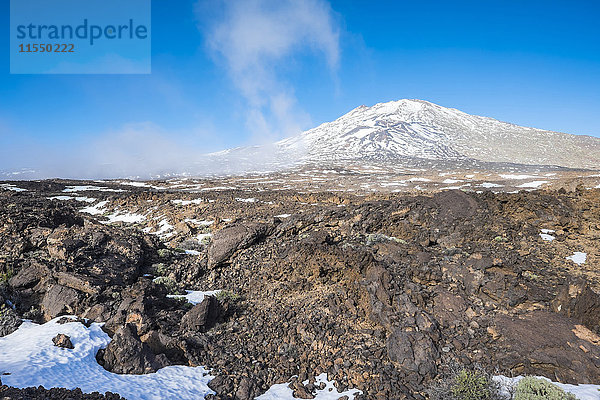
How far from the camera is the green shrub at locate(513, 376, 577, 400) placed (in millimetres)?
4195

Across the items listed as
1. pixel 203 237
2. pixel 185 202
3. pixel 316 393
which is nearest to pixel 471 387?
pixel 316 393

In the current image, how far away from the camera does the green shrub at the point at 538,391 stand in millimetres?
4195

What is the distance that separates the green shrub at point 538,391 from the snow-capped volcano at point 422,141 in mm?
89756

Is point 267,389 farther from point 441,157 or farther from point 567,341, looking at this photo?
point 441,157

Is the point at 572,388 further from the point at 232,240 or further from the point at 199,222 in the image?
the point at 199,222

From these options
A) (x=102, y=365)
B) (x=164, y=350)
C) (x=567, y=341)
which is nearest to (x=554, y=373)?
(x=567, y=341)

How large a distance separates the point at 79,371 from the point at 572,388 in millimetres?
7347

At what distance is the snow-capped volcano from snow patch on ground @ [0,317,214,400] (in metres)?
88.3

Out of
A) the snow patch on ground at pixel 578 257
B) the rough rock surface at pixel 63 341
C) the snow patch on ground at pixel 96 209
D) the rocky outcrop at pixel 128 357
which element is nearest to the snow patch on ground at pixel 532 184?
the snow patch on ground at pixel 578 257

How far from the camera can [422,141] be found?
393 feet

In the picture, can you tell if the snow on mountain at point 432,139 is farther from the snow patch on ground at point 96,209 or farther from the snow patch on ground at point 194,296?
the snow patch on ground at point 194,296

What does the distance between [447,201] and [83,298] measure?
11.1 m

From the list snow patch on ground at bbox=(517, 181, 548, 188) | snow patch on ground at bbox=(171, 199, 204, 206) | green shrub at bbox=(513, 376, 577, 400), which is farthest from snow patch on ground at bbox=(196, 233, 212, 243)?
snow patch on ground at bbox=(517, 181, 548, 188)

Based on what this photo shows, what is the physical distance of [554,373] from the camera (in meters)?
5.00
